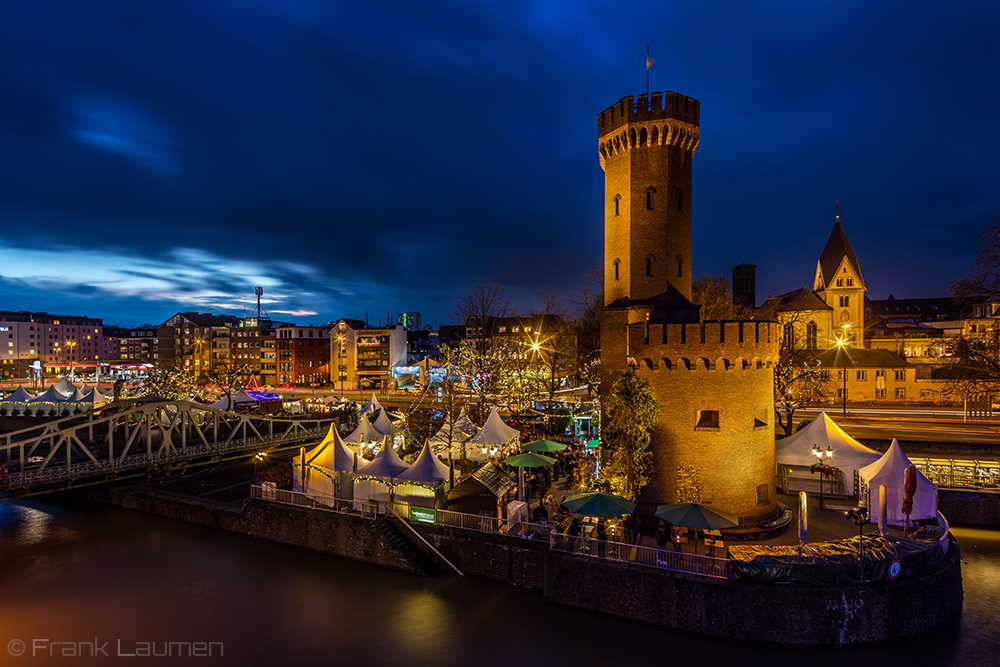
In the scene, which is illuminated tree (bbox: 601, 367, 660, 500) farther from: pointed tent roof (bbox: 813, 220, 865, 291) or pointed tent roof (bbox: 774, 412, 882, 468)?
pointed tent roof (bbox: 813, 220, 865, 291)

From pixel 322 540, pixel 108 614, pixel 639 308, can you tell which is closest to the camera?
pixel 108 614

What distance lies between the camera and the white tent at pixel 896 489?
18.1 meters

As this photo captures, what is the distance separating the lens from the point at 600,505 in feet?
53.6

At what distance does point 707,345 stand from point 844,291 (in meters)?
60.0

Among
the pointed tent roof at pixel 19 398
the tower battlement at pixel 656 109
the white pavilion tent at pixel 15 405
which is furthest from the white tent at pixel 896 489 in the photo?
the pointed tent roof at pixel 19 398

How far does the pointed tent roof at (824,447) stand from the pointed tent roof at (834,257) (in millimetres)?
51653

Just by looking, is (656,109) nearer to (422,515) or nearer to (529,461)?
(529,461)

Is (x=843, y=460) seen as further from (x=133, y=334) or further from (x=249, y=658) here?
(x=133, y=334)

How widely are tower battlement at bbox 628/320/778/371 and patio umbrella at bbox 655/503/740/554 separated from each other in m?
5.17

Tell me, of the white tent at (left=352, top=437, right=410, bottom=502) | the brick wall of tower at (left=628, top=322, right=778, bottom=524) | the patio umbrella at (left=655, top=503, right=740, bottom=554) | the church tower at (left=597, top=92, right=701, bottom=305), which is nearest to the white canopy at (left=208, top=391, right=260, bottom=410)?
the white tent at (left=352, top=437, right=410, bottom=502)

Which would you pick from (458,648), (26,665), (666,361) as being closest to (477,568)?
(458,648)

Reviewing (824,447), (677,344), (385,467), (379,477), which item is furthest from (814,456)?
(379,477)

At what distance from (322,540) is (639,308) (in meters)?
16.8

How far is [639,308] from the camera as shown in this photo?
2027 cm
